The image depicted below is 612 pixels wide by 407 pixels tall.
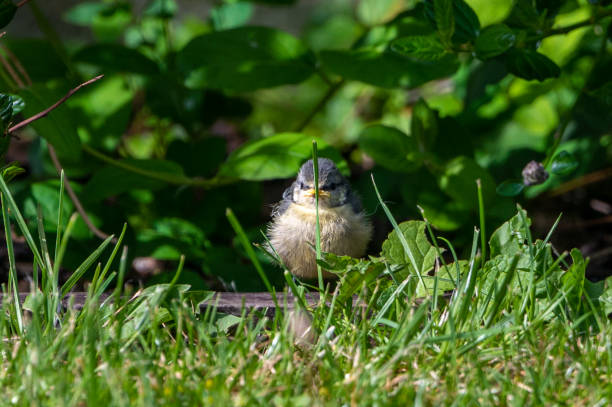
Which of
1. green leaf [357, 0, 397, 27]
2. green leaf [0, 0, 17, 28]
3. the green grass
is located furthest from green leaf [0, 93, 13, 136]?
green leaf [357, 0, 397, 27]

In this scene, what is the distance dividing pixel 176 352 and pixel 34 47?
6.56 feet

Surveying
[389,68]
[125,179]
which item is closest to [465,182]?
[389,68]

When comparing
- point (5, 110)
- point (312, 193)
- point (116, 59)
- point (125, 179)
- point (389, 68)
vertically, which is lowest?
point (312, 193)

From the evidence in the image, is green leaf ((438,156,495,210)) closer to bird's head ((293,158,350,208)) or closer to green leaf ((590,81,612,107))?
bird's head ((293,158,350,208))

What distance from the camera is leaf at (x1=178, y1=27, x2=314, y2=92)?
9.89ft

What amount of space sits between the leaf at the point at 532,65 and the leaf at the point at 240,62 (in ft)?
2.88

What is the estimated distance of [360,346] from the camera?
1970mm

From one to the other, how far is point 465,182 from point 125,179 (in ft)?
4.26

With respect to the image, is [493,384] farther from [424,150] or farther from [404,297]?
[424,150]

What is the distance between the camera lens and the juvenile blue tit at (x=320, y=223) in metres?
2.75

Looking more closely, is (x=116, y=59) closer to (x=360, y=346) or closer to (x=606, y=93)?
(x=360, y=346)

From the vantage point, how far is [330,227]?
9.20 feet

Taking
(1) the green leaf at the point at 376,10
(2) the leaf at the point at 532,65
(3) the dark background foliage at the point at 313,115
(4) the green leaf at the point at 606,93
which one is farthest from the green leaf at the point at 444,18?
(1) the green leaf at the point at 376,10

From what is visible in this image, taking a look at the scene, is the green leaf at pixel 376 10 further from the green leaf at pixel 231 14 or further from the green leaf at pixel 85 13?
the green leaf at pixel 85 13
